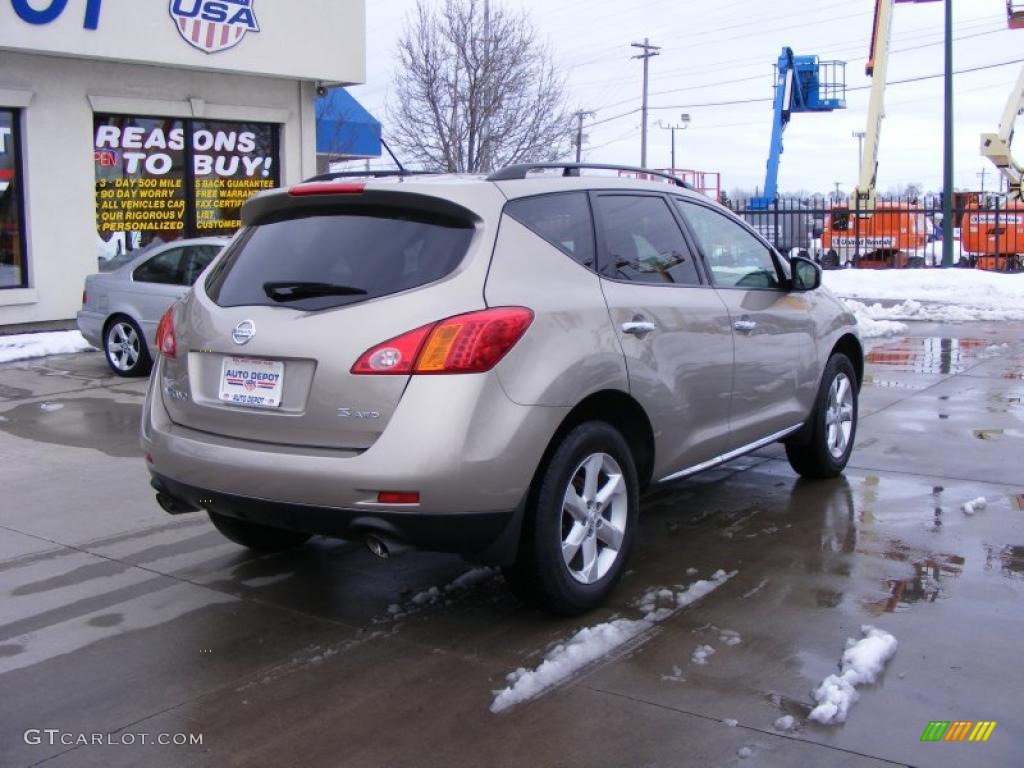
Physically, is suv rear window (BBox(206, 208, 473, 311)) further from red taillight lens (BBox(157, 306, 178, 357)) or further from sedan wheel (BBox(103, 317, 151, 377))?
sedan wheel (BBox(103, 317, 151, 377))

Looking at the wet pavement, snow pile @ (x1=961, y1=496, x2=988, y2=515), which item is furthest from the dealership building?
snow pile @ (x1=961, y1=496, x2=988, y2=515)

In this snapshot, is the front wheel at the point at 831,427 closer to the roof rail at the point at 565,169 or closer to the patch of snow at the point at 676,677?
the roof rail at the point at 565,169

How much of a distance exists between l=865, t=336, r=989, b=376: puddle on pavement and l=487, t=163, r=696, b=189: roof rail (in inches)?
210

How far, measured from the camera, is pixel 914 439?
795 centimetres

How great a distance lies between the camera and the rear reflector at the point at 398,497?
395 centimetres

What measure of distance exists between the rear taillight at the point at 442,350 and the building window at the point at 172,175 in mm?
12592

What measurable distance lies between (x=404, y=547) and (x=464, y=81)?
23219 mm

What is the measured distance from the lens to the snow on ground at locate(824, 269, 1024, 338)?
52.5 ft

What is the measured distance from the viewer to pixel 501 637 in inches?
172

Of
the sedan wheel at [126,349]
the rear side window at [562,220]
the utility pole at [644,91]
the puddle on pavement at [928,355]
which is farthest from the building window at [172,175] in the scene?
the utility pole at [644,91]

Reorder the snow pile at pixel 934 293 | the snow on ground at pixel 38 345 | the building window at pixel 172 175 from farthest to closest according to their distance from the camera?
the snow pile at pixel 934 293, the building window at pixel 172 175, the snow on ground at pixel 38 345

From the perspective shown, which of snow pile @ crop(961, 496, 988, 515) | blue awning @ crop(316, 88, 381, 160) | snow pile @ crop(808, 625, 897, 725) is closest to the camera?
snow pile @ crop(808, 625, 897, 725)

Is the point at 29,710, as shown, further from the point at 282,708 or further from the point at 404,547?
the point at 404,547
